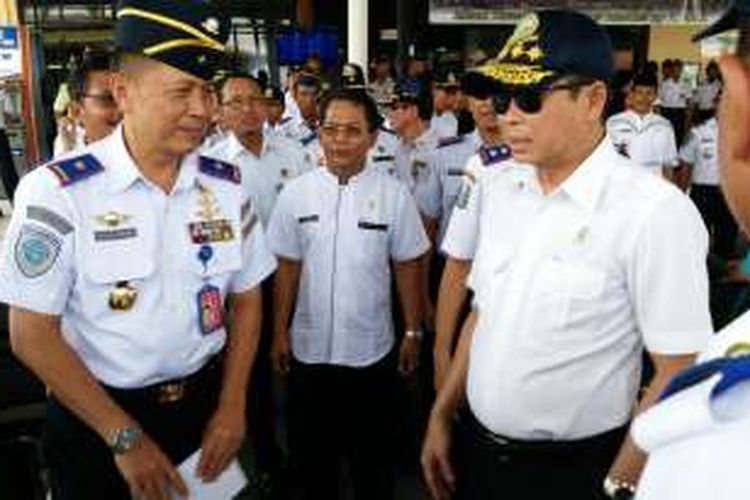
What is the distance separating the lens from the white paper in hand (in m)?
1.72

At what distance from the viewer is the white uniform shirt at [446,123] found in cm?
544

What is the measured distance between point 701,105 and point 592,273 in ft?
34.7

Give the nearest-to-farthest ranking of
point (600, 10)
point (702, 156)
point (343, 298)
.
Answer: point (343, 298) → point (702, 156) → point (600, 10)

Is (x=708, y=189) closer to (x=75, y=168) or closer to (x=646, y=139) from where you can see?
(x=646, y=139)

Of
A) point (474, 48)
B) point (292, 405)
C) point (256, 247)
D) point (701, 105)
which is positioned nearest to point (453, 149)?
point (292, 405)

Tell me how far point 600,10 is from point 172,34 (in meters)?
11.4

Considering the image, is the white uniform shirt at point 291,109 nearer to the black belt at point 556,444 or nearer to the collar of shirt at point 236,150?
the collar of shirt at point 236,150

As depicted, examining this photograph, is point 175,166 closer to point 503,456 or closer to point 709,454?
point 503,456

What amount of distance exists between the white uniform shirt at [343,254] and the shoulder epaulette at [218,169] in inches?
29.1

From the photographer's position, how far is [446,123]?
18.8ft

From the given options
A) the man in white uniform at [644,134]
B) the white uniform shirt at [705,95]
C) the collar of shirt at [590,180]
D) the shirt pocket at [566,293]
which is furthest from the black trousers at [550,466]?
the white uniform shirt at [705,95]

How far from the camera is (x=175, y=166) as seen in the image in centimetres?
178

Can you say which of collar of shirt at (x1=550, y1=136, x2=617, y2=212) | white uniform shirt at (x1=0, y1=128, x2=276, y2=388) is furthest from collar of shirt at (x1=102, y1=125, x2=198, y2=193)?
collar of shirt at (x1=550, y1=136, x2=617, y2=212)

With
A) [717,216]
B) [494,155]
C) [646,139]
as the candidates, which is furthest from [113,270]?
[717,216]
